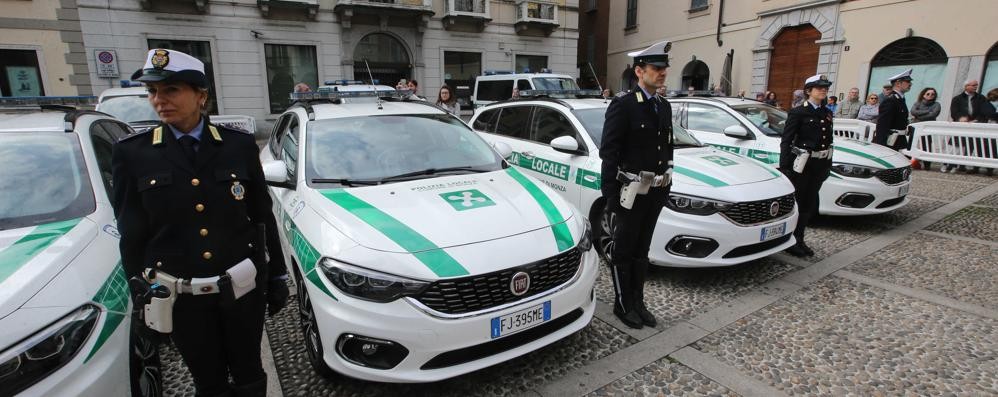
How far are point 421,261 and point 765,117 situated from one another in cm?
573

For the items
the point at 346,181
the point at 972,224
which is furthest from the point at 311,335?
the point at 972,224

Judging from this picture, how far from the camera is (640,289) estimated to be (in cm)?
351

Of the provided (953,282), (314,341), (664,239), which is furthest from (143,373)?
(953,282)

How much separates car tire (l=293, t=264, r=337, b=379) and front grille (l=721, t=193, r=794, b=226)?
3126 millimetres

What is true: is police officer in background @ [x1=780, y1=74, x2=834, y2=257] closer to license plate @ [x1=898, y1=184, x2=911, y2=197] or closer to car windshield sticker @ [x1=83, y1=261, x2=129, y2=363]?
license plate @ [x1=898, y1=184, x2=911, y2=197]

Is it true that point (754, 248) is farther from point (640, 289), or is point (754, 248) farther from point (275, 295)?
point (275, 295)

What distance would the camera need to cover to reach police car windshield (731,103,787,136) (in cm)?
620

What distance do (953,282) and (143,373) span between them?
5.85 metres

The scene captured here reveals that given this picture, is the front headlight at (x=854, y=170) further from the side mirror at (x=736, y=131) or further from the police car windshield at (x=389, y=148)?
the police car windshield at (x=389, y=148)

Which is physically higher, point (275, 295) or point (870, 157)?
point (870, 157)

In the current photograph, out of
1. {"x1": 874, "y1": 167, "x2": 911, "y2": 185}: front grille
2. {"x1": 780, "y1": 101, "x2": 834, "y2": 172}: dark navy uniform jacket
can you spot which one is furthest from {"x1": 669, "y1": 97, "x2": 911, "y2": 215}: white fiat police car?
{"x1": 780, "y1": 101, "x2": 834, "y2": 172}: dark navy uniform jacket

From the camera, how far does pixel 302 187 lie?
3145 millimetres

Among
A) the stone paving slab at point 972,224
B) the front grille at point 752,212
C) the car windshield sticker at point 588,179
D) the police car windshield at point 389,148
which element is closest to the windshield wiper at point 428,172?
the police car windshield at point 389,148

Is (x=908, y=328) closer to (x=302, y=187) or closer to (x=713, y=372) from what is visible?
(x=713, y=372)
